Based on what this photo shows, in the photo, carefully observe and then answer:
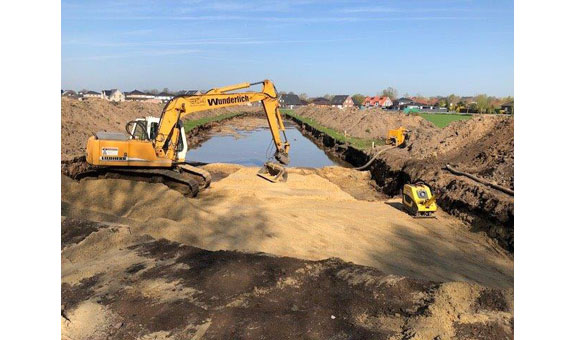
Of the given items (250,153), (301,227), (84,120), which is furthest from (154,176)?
(84,120)

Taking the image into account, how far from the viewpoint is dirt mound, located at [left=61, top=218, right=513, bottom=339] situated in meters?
5.04

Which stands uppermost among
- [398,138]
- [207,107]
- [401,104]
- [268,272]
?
[401,104]

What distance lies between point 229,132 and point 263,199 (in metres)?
37.6

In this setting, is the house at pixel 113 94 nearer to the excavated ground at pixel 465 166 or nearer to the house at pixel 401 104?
the house at pixel 401 104

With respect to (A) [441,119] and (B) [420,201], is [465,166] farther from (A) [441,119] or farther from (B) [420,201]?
(A) [441,119]

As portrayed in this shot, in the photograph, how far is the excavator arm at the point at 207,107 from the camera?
1371 cm

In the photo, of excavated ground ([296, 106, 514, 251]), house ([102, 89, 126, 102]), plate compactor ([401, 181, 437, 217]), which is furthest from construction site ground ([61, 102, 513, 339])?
house ([102, 89, 126, 102])

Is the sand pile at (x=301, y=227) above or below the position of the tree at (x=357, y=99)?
below

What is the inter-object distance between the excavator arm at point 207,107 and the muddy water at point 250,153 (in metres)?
8.05

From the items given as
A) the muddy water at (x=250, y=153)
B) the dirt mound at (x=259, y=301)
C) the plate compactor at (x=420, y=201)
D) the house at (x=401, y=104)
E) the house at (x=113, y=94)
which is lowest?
the dirt mound at (x=259, y=301)

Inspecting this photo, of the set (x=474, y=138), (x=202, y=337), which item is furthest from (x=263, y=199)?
(x=474, y=138)

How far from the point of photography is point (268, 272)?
263 inches

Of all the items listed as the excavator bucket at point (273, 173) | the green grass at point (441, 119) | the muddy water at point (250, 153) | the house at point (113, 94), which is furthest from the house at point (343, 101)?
the excavator bucket at point (273, 173)

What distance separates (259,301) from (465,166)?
13.1 metres
